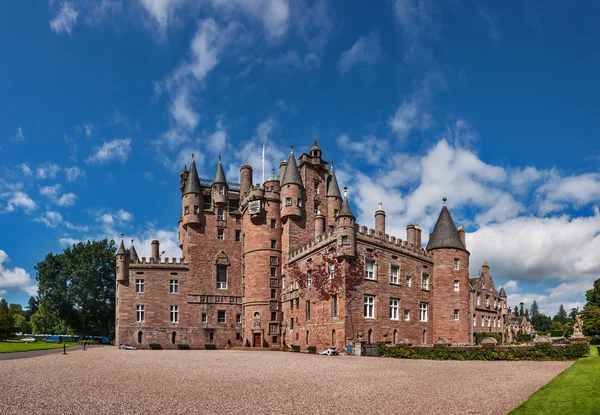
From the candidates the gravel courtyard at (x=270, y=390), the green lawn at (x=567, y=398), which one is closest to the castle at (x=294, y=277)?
the gravel courtyard at (x=270, y=390)

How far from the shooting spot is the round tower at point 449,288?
48188 millimetres

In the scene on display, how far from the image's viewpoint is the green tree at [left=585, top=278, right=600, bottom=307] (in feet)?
239

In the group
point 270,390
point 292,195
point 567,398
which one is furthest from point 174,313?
point 567,398

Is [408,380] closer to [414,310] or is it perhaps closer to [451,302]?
[414,310]

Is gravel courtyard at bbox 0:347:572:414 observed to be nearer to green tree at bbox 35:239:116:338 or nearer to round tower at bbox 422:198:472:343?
round tower at bbox 422:198:472:343

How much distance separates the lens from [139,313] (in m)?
55.7

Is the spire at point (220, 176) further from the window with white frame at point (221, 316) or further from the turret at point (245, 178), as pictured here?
the window with white frame at point (221, 316)

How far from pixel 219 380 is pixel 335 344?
22.7 meters

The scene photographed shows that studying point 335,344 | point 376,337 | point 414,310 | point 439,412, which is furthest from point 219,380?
point 414,310

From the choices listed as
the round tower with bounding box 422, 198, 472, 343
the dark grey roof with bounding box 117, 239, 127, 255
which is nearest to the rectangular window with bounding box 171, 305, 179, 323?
the dark grey roof with bounding box 117, 239, 127, 255

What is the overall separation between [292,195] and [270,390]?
38.3 meters

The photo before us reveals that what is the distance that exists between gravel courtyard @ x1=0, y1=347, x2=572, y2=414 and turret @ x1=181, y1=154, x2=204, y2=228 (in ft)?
114

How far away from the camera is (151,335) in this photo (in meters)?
55.2

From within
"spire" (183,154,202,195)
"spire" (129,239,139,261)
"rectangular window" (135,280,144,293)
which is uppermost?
"spire" (183,154,202,195)
